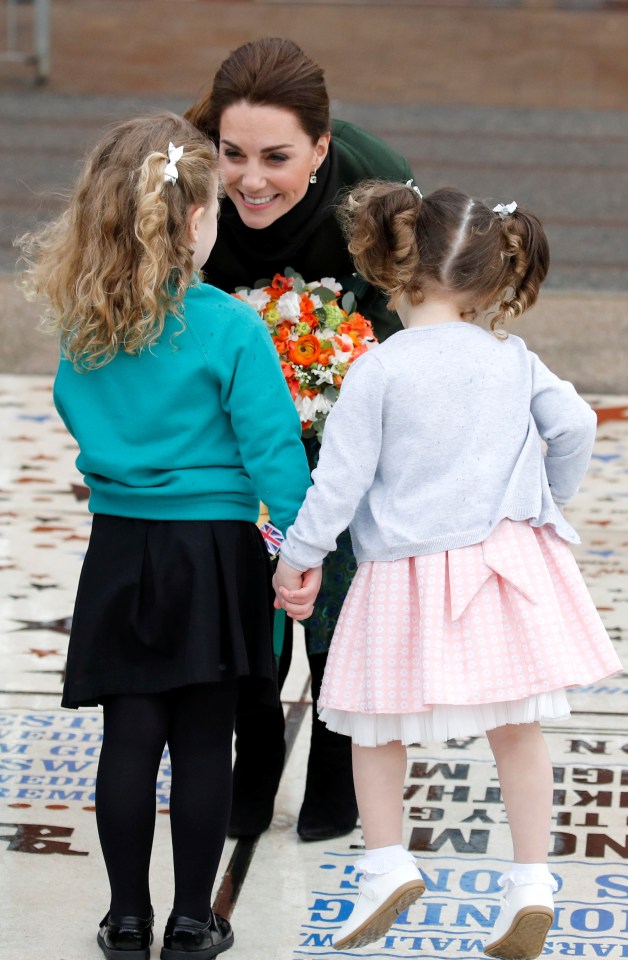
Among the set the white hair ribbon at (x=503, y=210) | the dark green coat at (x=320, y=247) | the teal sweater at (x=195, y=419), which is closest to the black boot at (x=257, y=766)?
the dark green coat at (x=320, y=247)

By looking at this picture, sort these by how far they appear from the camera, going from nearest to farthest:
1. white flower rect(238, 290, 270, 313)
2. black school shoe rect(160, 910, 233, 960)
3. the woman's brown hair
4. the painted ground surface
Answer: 1. black school shoe rect(160, 910, 233, 960)
2. the painted ground surface
3. the woman's brown hair
4. white flower rect(238, 290, 270, 313)

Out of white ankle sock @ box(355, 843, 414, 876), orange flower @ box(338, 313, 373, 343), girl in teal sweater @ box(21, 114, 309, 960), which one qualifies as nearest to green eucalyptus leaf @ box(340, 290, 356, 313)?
orange flower @ box(338, 313, 373, 343)

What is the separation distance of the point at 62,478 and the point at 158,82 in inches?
372

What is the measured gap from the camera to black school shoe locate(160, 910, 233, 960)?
92.2 inches

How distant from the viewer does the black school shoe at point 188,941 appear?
7.68ft

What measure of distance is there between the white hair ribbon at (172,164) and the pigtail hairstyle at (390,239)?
1.09 feet

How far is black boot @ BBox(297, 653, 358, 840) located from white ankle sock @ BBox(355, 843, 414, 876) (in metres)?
0.50

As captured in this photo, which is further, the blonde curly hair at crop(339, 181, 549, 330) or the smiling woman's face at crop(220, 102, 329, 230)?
the smiling woman's face at crop(220, 102, 329, 230)

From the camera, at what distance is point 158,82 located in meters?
13.8

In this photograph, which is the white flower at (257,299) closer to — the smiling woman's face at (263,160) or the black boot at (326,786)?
the smiling woman's face at (263,160)

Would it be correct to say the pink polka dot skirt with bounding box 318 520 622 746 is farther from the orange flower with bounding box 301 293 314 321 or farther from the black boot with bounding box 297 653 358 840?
the orange flower with bounding box 301 293 314 321

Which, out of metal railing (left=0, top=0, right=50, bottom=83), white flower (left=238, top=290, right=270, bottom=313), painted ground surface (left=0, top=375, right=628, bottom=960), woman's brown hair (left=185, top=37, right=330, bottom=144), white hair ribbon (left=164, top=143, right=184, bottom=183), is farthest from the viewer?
metal railing (left=0, top=0, right=50, bottom=83)

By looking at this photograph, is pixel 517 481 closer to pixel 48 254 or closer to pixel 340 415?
pixel 340 415

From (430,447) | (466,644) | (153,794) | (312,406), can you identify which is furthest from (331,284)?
(153,794)
